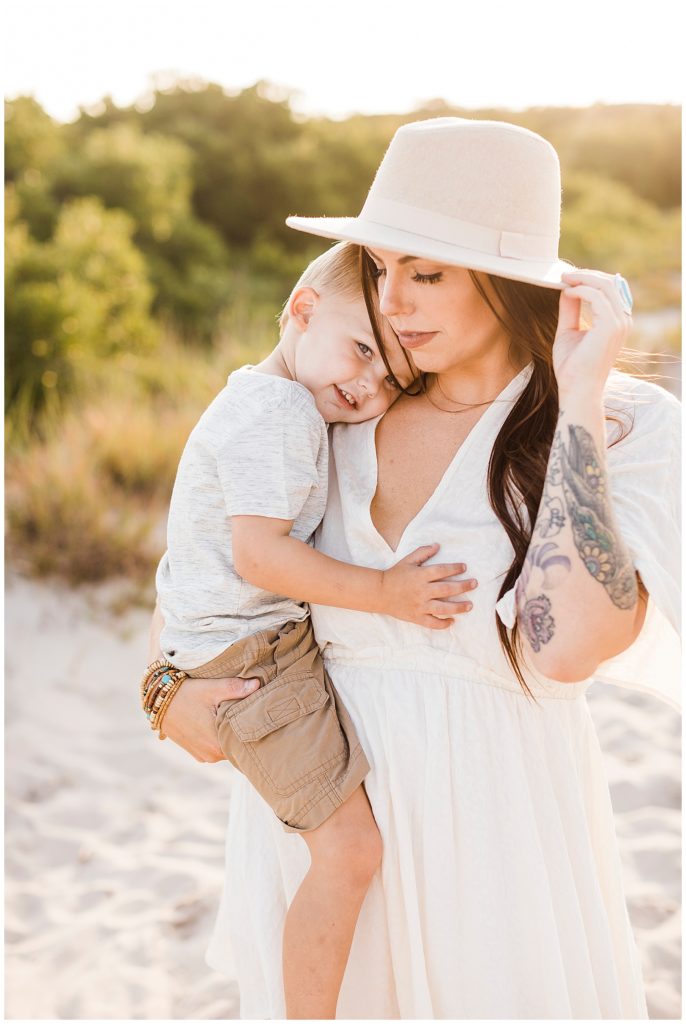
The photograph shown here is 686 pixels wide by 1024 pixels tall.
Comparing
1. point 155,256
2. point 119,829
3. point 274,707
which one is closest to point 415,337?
point 274,707

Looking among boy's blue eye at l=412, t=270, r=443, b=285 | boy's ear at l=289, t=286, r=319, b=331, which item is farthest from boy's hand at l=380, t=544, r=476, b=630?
boy's ear at l=289, t=286, r=319, b=331

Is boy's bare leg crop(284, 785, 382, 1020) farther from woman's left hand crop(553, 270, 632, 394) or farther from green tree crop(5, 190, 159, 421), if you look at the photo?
green tree crop(5, 190, 159, 421)

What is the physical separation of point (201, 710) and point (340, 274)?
1.00 m

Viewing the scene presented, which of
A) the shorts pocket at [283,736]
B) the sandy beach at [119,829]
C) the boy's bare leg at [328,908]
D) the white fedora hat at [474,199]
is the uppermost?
the white fedora hat at [474,199]

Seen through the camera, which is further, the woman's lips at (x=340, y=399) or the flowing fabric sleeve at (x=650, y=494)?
the woman's lips at (x=340, y=399)

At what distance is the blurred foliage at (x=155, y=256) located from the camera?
6.49m

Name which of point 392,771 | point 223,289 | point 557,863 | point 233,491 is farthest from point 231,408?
point 223,289

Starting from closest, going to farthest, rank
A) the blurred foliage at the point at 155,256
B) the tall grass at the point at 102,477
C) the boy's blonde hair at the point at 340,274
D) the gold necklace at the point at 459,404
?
the gold necklace at the point at 459,404 < the boy's blonde hair at the point at 340,274 < the tall grass at the point at 102,477 < the blurred foliage at the point at 155,256

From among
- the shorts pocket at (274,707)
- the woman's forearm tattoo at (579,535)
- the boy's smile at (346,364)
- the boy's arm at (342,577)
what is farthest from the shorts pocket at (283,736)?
the boy's smile at (346,364)

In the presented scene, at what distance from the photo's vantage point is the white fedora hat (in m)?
1.84

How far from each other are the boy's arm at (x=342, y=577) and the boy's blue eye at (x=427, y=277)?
51 cm

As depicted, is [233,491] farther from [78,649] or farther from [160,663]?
[78,649]

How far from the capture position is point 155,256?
12.5 metres

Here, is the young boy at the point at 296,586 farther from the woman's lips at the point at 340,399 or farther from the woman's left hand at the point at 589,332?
the woman's left hand at the point at 589,332
